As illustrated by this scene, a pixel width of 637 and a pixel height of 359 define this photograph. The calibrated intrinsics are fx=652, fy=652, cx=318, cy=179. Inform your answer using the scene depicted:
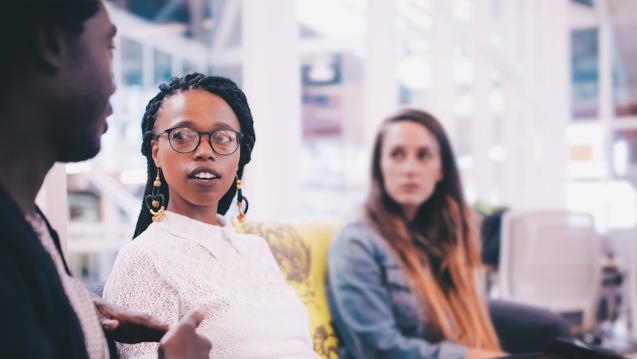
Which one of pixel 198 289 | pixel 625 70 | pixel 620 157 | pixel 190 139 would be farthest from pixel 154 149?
pixel 625 70

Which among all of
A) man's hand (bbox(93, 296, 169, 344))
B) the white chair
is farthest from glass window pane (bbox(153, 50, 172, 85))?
the white chair

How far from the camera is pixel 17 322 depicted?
416 millimetres

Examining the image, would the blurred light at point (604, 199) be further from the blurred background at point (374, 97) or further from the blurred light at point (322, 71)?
the blurred light at point (322, 71)

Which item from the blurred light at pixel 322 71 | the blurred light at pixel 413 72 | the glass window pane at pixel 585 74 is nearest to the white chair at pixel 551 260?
the blurred light at pixel 413 72

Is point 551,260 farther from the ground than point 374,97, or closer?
closer

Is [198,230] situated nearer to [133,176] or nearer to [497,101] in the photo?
[133,176]

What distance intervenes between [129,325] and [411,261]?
123cm

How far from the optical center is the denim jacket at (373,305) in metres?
1.61

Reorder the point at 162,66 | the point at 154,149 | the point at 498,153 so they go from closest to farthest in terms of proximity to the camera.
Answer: the point at 154,149, the point at 162,66, the point at 498,153

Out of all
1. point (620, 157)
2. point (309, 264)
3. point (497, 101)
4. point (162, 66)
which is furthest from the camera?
point (620, 157)

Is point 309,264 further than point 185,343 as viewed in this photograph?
Yes

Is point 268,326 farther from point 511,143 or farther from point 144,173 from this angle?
point 511,143

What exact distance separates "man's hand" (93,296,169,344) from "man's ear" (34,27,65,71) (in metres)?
0.23

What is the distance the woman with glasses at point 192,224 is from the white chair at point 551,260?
3.33m
